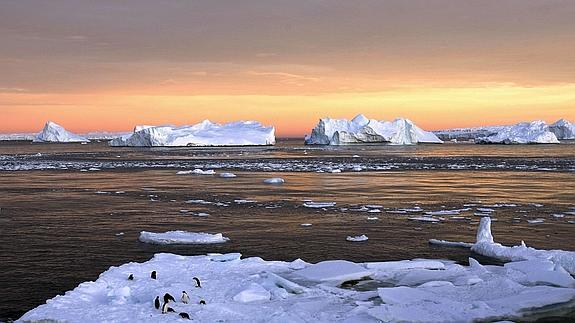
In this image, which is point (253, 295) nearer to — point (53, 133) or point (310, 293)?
point (310, 293)

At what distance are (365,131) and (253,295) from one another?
84.6m

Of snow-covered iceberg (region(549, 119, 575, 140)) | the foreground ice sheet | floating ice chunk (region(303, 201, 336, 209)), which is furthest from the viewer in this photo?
snow-covered iceberg (region(549, 119, 575, 140))

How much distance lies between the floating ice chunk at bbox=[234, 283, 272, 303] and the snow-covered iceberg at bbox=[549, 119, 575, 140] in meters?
117

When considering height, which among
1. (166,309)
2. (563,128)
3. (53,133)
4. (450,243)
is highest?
(53,133)

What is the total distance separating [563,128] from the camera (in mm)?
115688

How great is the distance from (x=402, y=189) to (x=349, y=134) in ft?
225

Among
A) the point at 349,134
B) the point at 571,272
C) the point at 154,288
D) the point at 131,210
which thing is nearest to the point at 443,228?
the point at 571,272

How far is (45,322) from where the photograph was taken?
333 inches

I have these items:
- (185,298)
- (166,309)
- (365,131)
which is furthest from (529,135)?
(166,309)

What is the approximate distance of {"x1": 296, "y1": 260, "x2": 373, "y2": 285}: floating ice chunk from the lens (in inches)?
421

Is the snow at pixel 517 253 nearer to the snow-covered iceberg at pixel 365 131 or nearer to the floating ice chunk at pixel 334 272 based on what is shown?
the floating ice chunk at pixel 334 272

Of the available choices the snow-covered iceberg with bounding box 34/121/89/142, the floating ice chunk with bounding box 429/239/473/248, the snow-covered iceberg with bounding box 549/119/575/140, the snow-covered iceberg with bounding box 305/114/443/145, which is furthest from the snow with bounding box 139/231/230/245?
the snow-covered iceberg with bounding box 34/121/89/142

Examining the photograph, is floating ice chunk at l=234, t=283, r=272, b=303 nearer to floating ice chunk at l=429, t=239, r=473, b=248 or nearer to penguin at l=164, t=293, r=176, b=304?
penguin at l=164, t=293, r=176, b=304

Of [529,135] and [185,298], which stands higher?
[529,135]
